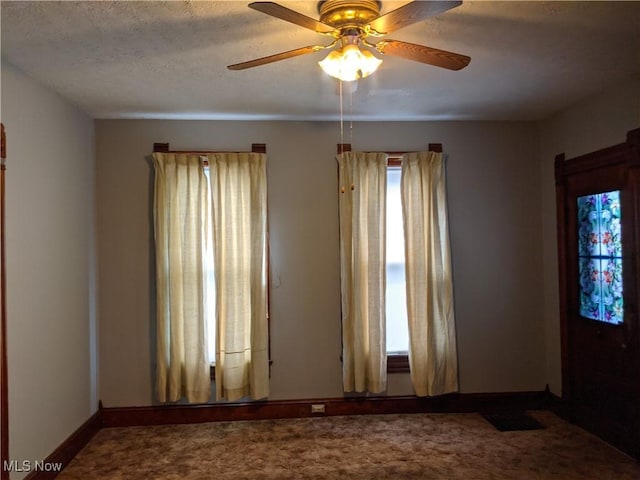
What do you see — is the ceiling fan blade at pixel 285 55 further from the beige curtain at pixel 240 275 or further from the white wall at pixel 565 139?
the white wall at pixel 565 139

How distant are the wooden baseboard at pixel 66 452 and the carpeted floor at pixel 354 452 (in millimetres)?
60

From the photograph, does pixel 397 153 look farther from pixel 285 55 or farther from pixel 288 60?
pixel 285 55

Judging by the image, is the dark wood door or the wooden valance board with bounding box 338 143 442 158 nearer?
the dark wood door

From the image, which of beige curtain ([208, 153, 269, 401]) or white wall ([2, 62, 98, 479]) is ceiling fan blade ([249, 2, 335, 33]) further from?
beige curtain ([208, 153, 269, 401])

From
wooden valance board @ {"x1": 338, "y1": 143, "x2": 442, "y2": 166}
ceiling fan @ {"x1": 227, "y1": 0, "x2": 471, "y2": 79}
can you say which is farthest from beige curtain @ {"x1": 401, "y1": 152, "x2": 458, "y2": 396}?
ceiling fan @ {"x1": 227, "y1": 0, "x2": 471, "y2": 79}

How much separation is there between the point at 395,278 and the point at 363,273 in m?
0.36

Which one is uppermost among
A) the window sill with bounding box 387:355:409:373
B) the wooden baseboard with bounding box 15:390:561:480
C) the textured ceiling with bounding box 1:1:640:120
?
the textured ceiling with bounding box 1:1:640:120

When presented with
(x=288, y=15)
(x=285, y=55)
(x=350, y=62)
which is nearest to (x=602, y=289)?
(x=350, y=62)

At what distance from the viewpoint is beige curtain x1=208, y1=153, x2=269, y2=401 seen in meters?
3.65

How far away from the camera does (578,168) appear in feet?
11.5

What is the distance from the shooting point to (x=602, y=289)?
3.30 meters

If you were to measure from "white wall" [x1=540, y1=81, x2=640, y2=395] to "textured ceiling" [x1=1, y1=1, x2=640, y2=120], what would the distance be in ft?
0.39

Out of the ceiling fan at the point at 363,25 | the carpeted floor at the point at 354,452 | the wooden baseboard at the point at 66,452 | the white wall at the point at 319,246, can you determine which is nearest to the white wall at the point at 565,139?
the white wall at the point at 319,246

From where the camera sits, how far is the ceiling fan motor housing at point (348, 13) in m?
1.86
